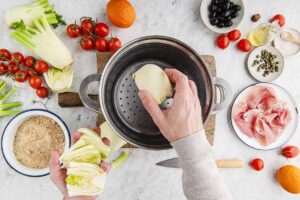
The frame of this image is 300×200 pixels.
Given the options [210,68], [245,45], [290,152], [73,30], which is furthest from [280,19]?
[73,30]

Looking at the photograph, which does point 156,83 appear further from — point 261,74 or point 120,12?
point 261,74

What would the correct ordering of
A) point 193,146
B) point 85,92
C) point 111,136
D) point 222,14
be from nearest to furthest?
point 193,146 < point 85,92 < point 111,136 < point 222,14

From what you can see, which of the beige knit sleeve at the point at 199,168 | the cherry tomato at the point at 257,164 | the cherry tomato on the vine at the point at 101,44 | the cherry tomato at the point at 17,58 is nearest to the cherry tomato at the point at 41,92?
the cherry tomato at the point at 17,58

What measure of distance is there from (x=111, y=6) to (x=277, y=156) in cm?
78

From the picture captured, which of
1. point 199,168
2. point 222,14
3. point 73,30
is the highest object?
point 222,14

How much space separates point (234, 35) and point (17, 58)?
2.39ft

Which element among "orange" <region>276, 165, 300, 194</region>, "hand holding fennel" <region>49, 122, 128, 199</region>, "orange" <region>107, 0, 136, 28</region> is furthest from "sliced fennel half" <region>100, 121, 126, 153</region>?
"orange" <region>276, 165, 300, 194</region>

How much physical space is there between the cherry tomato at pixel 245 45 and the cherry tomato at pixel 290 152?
0.38 m

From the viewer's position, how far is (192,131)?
32.4 inches

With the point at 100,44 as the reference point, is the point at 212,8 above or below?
above

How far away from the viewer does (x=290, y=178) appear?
1146 millimetres

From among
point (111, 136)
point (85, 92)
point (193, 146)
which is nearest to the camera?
point (193, 146)

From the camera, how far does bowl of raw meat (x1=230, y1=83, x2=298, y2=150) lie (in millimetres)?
1155

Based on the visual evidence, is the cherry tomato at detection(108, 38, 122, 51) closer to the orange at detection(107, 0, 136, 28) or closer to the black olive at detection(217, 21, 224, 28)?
the orange at detection(107, 0, 136, 28)
